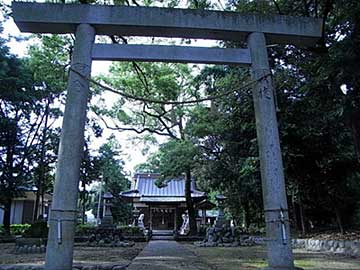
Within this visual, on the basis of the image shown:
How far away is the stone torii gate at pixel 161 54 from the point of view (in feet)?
14.8

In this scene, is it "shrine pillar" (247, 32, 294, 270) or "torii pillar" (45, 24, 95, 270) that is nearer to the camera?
"torii pillar" (45, 24, 95, 270)

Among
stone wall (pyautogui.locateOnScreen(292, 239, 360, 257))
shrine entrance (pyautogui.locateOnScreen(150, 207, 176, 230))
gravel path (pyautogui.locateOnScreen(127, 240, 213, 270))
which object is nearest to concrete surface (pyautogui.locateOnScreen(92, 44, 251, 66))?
gravel path (pyautogui.locateOnScreen(127, 240, 213, 270))

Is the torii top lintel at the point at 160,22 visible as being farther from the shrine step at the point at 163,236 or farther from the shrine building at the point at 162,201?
the shrine building at the point at 162,201

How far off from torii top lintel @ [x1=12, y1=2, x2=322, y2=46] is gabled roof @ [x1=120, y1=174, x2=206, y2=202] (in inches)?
734

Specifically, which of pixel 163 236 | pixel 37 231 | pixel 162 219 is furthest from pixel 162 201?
pixel 37 231

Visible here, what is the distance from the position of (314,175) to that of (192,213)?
10059 mm

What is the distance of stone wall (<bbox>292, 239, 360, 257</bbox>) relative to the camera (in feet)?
30.8

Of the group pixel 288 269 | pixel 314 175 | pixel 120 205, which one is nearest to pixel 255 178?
pixel 314 175

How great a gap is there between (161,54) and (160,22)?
1.58ft

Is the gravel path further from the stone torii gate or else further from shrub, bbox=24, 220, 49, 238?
shrub, bbox=24, 220, 49, 238

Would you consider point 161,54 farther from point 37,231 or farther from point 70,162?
point 37,231

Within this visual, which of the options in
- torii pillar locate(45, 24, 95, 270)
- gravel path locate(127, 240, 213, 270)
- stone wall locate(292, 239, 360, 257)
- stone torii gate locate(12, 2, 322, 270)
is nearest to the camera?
torii pillar locate(45, 24, 95, 270)

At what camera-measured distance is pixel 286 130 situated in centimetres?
1175

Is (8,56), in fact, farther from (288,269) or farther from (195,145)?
(288,269)
